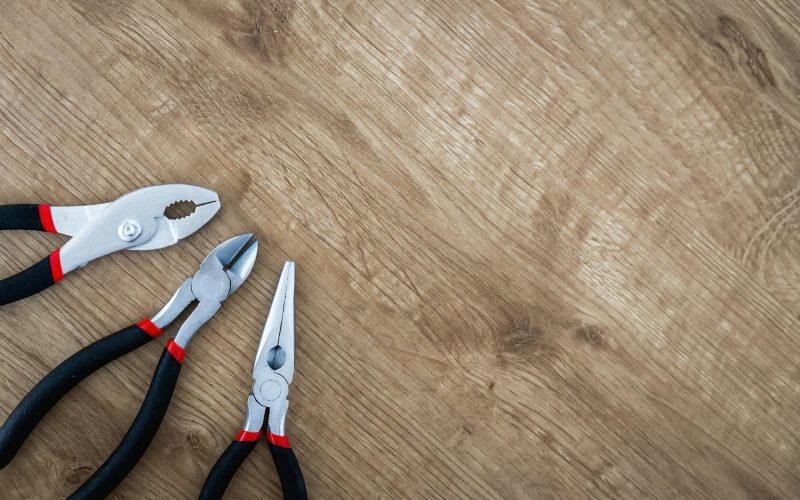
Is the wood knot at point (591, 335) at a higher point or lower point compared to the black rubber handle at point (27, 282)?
higher

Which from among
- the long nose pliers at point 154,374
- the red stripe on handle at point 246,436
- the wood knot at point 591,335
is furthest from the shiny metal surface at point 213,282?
the wood knot at point 591,335

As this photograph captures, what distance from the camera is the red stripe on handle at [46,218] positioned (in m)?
0.80

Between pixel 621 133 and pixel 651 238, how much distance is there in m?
0.16

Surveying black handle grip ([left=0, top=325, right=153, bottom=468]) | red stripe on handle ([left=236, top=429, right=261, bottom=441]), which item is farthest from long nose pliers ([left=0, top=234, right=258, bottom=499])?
red stripe on handle ([left=236, top=429, right=261, bottom=441])

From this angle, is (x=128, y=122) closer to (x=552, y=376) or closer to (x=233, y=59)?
(x=233, y=59)

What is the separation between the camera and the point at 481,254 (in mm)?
878

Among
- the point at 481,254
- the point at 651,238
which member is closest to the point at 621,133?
the point at 651,238

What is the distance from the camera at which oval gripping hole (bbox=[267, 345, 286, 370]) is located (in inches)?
32.5

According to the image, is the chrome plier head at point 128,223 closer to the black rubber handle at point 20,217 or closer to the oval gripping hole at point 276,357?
the black rubber handle at point 20,217

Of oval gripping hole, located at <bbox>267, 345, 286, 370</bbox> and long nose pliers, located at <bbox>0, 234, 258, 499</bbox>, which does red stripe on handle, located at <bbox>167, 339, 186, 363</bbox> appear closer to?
long nose pliers, located at <bbox>0, 234, 258, 499</bbox>

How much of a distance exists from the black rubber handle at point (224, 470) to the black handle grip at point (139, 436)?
98 mm

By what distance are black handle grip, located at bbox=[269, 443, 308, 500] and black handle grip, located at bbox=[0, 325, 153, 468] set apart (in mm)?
238

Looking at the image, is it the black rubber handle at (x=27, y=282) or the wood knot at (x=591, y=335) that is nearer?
the black rubber handle at (x=27, y=282)

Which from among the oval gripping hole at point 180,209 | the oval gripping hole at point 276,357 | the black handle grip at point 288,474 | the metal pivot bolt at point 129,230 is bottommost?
the black handle grip at point 288,474
